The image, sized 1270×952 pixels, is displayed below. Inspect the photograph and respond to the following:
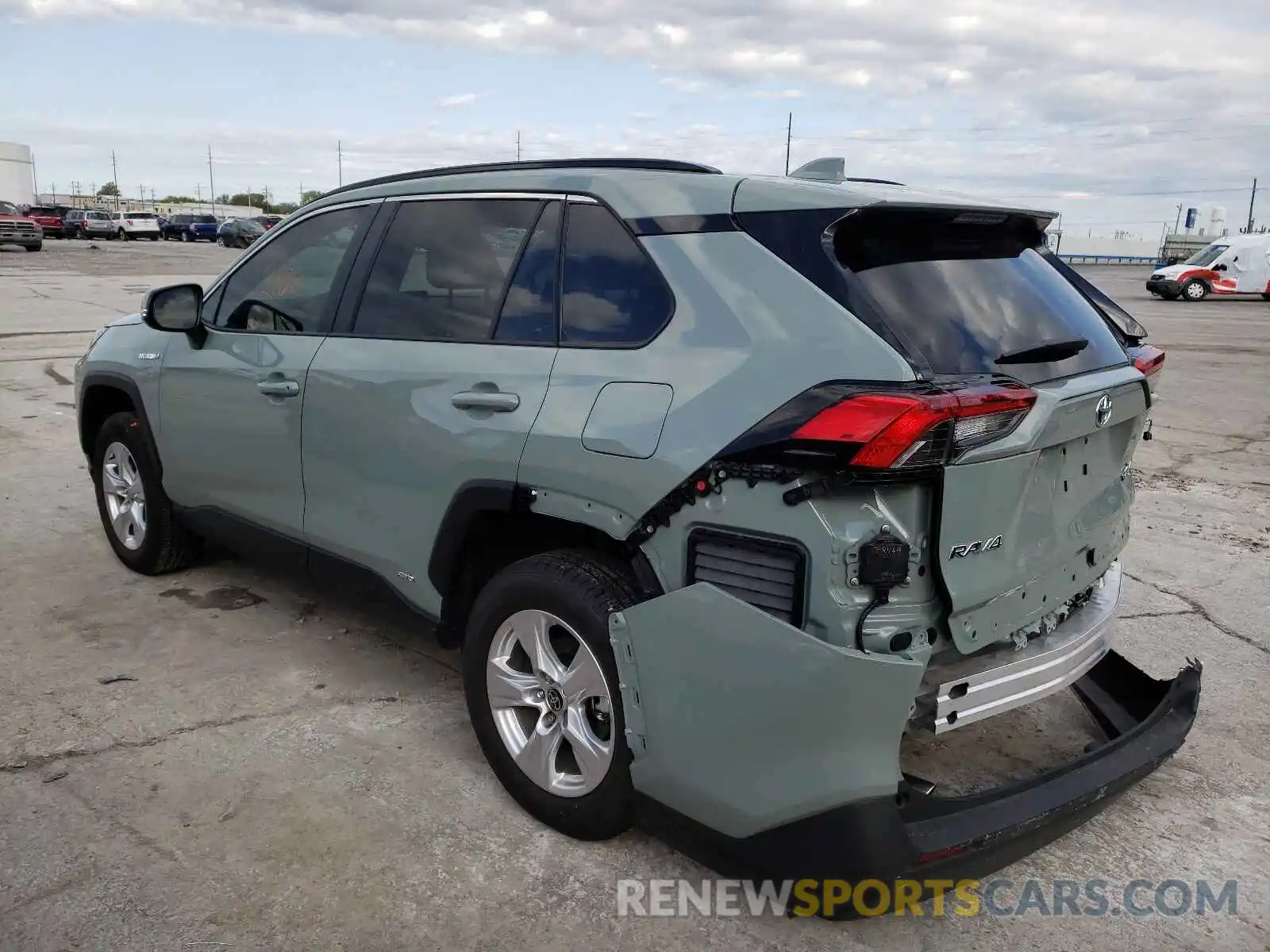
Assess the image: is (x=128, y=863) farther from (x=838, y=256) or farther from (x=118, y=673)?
(x=838, y=256)

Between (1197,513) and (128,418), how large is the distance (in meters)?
6.25

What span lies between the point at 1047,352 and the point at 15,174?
105884 mm

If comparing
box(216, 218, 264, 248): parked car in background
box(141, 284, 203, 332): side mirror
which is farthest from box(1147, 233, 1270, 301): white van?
box(216, 218, 264, 248): parked car in background

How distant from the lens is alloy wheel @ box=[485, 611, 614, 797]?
2754 millimetres

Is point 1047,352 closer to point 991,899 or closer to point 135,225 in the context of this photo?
point 991,899

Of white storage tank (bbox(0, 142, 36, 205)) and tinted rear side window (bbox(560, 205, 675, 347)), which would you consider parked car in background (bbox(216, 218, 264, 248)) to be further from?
white storage tank (bbox(0, 142, 36, 205))

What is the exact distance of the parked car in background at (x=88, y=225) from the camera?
52719 mm

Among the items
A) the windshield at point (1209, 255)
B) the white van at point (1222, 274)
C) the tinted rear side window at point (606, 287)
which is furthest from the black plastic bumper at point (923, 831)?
the windshield at point (1209, 255)

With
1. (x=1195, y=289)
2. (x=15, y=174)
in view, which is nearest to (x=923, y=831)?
(x=1195, y=289)

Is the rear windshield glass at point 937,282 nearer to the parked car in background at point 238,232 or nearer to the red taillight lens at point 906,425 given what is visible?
the red taillight lens at point 906,425

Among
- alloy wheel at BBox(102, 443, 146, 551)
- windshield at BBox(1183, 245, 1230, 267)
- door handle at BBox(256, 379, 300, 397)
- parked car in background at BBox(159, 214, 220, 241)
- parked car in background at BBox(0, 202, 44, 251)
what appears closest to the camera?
door handle at BBox(256, 379, 300, 397)

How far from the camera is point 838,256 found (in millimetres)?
2432

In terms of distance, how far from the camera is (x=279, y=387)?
12.3ft

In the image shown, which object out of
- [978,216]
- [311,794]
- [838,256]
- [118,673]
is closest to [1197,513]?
[978,216]
